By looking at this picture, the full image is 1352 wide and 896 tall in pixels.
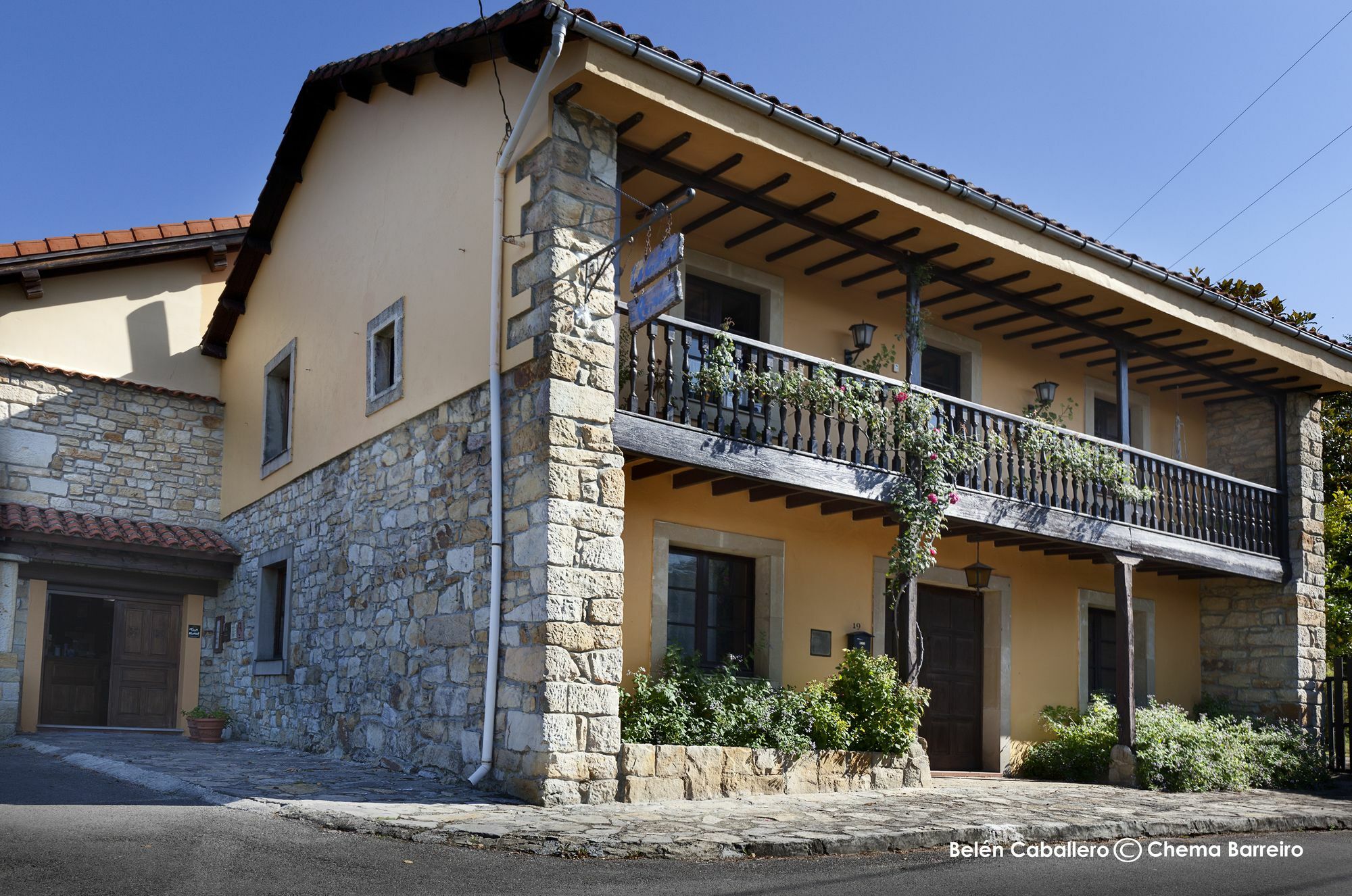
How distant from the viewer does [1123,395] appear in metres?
11.8

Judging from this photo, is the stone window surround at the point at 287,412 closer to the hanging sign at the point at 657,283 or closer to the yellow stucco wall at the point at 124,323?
the yellow stucco wall at the point at 124,323

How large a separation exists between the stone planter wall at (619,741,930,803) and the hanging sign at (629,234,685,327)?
2.79 metres

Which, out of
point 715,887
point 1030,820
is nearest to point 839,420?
point 1030,820

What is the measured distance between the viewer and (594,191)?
8438mm

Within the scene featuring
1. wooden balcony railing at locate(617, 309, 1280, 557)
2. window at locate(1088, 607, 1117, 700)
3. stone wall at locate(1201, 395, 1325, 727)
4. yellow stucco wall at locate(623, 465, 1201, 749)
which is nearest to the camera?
wooden balcony railing at locate(617, 309, 1280, 557)

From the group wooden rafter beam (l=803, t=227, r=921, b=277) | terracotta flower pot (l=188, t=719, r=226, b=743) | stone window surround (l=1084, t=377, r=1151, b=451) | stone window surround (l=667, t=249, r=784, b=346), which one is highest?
wooden rafter beam (l=803, t=227, r=921, b=277)

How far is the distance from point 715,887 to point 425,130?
7.24m

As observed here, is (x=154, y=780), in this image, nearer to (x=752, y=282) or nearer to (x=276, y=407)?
(x=276, y=407)

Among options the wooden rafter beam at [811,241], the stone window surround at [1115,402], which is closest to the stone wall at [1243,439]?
A: the stone window surround at [1115,402]

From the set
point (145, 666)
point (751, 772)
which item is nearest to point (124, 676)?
point (145, 666)

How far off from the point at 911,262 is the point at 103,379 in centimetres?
946

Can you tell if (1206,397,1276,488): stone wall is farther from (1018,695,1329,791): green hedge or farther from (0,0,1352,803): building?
(1018,695,1329,791): green hedge

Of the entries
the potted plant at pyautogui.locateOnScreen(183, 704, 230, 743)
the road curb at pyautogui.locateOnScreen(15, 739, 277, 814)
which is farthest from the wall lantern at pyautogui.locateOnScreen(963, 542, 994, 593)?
the potted plant at pyautogui.locateOnScreen(183, 704, 230, 743)

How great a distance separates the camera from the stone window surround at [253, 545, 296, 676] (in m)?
12.0
